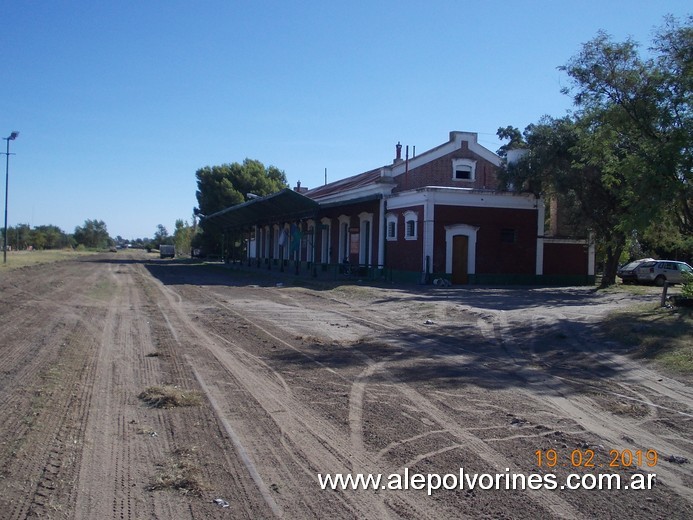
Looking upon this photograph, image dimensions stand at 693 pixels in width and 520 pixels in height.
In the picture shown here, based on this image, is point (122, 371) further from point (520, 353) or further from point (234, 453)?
point (520, 353)

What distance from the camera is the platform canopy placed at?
3724 cm

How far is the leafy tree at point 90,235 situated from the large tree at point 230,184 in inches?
4037

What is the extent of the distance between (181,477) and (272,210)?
3973cm

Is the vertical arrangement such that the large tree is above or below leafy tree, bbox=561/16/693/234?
above

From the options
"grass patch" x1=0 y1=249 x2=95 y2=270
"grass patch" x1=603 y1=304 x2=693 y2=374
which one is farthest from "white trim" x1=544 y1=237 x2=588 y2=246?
"grass patch" x1=0 y1=249 x2=95 y2=270

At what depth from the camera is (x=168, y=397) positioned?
7906mm

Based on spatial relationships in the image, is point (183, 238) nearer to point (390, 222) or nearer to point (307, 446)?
point (390, 222)

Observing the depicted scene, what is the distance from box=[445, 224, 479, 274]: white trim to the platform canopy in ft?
28.5

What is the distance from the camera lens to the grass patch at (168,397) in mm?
7761

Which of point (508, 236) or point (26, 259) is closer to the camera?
point (508, 236)

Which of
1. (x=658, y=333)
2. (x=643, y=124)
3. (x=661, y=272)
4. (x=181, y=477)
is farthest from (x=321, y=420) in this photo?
(x=661, y=272)

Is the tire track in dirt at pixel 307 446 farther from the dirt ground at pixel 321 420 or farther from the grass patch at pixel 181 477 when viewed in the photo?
the grass patch at pixel 181 477

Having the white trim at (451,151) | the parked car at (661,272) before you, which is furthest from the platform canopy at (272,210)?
the parked car at (661,272)
